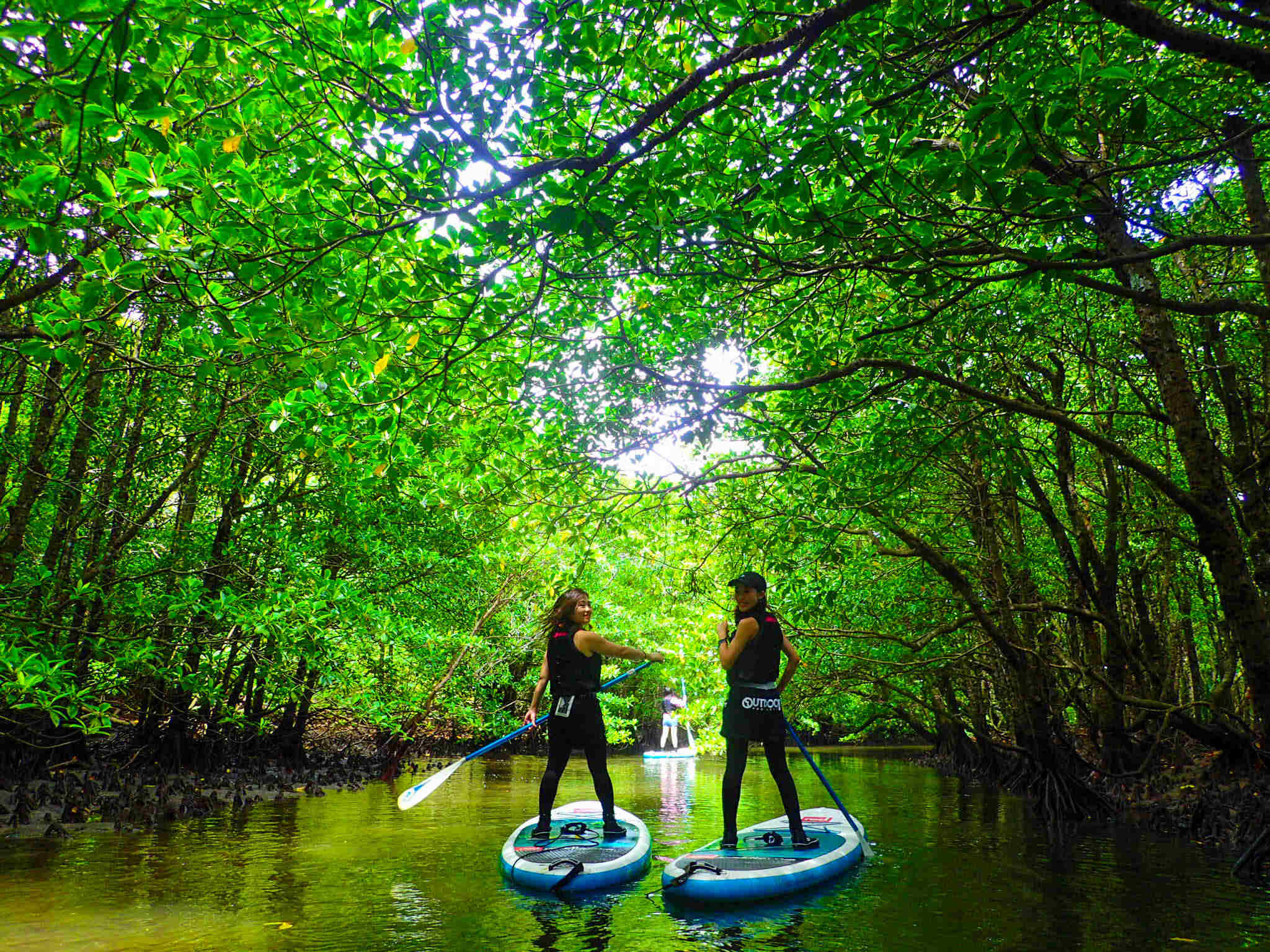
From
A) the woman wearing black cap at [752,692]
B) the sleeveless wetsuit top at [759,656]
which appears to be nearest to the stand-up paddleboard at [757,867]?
the woman wearing black cap at [752,692]

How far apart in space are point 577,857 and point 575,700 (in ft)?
4.14

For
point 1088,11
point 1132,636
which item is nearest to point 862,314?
point 1088,11

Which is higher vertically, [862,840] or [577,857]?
[577,857]

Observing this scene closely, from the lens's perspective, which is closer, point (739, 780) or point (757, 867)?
point (757, 867)

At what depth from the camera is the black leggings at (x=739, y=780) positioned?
6629 millimetres

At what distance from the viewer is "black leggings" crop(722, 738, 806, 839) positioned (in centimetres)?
663

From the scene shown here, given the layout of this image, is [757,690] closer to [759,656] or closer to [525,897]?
[759,656]

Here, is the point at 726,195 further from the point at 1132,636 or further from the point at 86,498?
the point at 1132,636

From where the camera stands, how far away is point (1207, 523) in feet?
21.2

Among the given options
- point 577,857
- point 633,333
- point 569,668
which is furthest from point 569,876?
point 633,333

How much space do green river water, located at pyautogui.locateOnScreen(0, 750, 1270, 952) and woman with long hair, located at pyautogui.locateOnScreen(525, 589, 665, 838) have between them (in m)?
0.79

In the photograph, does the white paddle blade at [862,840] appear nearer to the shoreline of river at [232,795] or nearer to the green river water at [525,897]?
the green river water at [525,897]

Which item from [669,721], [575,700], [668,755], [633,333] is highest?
[633,333]

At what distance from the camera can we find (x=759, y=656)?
6.80 meters
